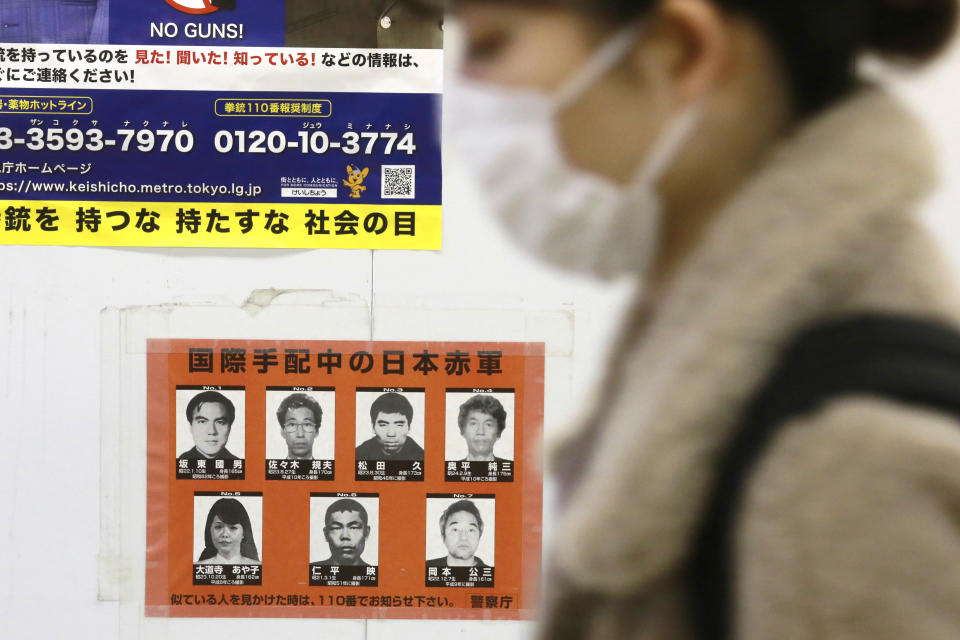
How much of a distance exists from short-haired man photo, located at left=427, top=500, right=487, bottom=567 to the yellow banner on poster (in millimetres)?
534

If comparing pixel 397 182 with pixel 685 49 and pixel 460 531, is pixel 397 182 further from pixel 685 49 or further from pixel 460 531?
pixel 685 49

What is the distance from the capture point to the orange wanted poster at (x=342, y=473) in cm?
188

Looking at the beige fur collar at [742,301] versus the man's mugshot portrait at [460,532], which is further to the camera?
the man's mugshot portrait at [460,532]

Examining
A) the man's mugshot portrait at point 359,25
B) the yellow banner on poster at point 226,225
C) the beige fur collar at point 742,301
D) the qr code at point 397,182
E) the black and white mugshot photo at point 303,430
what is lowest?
the black and white mugshot photo at point 303,430

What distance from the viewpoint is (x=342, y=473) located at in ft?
6.19

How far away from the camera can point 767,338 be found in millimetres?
440

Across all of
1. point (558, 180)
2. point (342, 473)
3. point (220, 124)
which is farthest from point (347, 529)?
point (558, 180)

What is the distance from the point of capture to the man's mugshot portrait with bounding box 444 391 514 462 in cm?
189

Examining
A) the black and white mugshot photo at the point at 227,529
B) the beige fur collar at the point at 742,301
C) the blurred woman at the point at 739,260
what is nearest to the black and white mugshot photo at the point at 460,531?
the black and white mugshot photo at the point at 227,529

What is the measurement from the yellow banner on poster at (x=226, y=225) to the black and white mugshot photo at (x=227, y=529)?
51 cm

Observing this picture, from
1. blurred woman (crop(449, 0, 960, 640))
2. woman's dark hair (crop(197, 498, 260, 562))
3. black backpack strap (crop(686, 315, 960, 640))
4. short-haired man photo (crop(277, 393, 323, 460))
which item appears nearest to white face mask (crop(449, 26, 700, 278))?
blurred woman (crop(449, 0, 960, 640))

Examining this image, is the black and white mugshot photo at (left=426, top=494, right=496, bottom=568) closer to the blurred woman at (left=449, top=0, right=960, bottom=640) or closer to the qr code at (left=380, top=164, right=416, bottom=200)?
the qr code at (left=380, top=164, right=416, bottom=200)

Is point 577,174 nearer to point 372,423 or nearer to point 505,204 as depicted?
point 505,204

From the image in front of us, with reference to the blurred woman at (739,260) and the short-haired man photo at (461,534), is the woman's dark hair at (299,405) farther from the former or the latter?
the blurred woman at (739,260)
